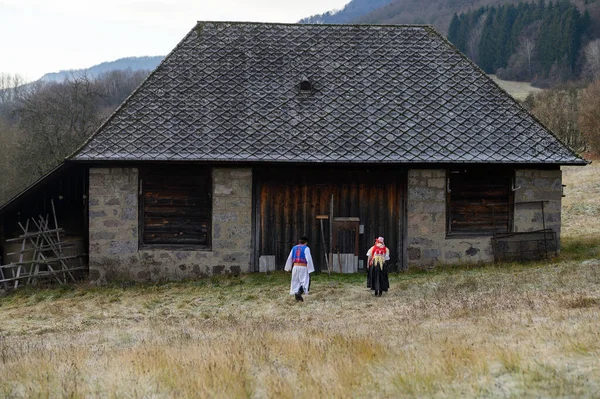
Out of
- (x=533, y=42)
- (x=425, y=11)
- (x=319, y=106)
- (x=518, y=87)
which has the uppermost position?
(x=425, y=11)

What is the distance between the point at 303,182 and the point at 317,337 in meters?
7.41

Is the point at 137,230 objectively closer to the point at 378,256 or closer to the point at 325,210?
the point at 325,210

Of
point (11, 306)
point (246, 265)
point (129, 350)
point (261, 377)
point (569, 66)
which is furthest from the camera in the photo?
point (569, 66)

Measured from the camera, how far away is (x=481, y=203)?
16.2 m

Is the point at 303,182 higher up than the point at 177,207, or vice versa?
the point at 303,182

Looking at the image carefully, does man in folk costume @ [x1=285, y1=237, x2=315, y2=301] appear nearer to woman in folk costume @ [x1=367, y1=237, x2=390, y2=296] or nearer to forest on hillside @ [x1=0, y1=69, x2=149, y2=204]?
woman in folk costume @ [x1=367, y1=237, x2=390, y2=296]

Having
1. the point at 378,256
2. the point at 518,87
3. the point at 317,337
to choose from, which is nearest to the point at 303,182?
the point at 378,256

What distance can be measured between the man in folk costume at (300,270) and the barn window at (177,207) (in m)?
3.15

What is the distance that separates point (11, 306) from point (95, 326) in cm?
340

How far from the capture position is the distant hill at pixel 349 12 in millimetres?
170538

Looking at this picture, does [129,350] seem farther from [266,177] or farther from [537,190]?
[537,190]

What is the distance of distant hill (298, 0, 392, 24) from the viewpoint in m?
171

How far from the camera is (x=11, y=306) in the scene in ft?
45.9

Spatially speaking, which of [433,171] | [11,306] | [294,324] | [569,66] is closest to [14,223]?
[11,306]
